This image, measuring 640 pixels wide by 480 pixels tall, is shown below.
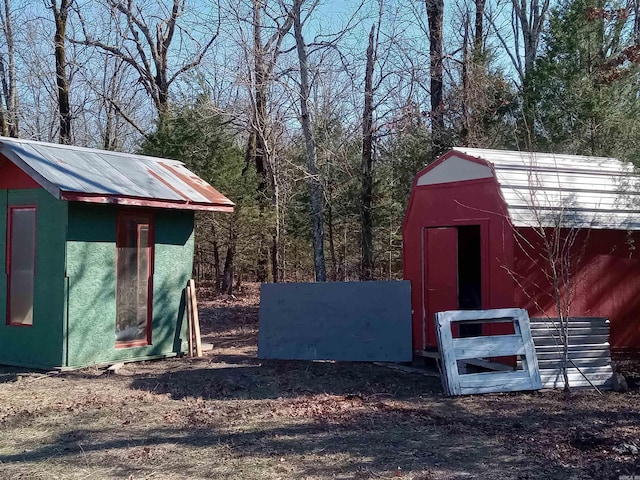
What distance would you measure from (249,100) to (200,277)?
976cm

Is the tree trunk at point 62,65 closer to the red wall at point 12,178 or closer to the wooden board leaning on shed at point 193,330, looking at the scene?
the red wall at point 12,178

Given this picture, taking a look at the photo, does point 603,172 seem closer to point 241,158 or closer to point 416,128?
point 416,128

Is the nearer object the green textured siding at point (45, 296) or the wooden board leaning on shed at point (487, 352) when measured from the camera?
the wooden board leaning on shed at point (487, 352)

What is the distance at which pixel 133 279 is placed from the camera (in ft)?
37.3

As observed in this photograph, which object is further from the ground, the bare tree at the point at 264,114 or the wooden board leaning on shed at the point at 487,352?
the bare tree at the point at 264,114

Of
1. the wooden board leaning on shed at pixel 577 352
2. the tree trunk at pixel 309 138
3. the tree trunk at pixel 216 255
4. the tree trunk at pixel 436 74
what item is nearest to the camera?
the wooden board leaning on shed at pixel 577 352

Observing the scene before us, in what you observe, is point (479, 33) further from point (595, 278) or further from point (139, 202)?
point (139, 202)

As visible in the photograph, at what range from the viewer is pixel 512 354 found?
8.70 metres

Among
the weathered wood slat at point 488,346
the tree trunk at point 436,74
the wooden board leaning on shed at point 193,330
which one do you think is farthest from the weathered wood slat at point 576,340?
the tree trunk at point 436,74

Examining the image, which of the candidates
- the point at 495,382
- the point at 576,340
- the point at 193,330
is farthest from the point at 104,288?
the point at 576,340

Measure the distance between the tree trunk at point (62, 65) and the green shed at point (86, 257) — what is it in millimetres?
14906

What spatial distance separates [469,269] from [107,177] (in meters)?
6.20

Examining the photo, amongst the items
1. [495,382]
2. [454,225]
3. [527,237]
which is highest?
[454,225]

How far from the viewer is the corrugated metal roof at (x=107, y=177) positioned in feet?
33.0
